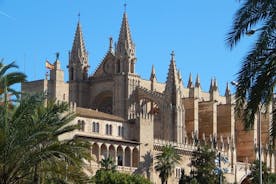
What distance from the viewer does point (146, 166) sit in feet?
280

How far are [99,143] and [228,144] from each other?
25.5m

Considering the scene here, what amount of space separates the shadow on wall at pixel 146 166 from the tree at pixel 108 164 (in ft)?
19.0

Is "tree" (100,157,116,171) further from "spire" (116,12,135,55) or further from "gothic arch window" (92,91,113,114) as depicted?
"gothic arch window" (92,91,113,114)

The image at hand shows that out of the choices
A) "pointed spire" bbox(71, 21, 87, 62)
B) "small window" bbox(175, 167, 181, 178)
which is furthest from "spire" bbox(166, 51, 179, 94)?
"pointed spire" bbox(71, 21, 87, 62)

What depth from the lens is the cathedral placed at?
84750 millimetres

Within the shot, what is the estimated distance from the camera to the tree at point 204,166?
81.0m

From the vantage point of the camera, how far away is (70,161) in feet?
100

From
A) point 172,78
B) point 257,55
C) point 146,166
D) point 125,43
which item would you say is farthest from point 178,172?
point 257,55

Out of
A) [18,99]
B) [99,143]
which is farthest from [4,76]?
[99,143]

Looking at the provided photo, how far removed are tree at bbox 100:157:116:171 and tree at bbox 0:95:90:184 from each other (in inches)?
1729

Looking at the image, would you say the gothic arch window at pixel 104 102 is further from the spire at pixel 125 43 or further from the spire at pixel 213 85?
the spire at pixel 213 85

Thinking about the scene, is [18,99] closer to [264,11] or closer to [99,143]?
[264,11]

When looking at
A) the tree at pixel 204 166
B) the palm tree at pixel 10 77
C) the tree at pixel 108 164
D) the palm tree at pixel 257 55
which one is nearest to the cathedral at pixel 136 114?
the tree at pixel 108 164

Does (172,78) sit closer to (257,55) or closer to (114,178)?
(114,178)
